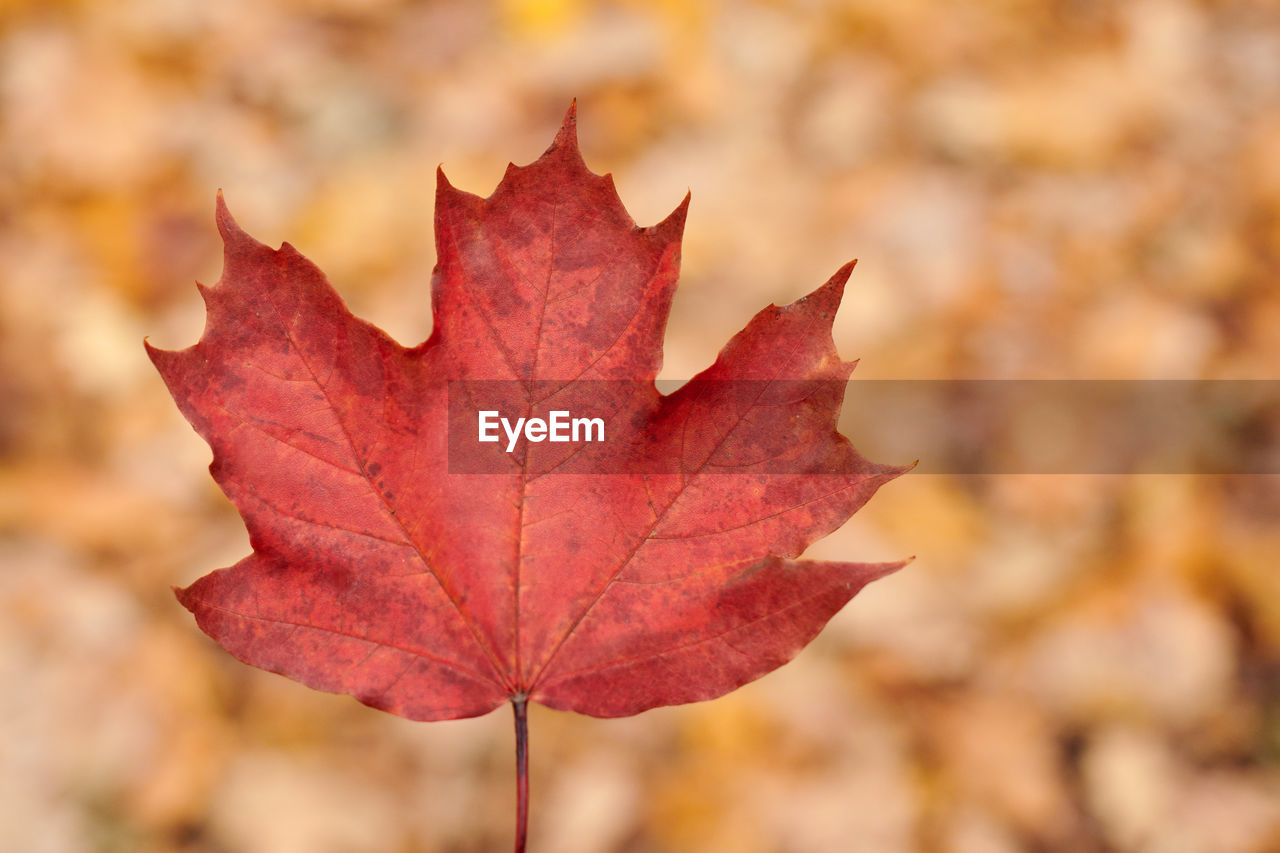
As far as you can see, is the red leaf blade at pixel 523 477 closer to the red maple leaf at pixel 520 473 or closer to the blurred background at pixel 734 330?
the red maple leaf at pixel 520 473

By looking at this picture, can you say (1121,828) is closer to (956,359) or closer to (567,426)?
(956,359)

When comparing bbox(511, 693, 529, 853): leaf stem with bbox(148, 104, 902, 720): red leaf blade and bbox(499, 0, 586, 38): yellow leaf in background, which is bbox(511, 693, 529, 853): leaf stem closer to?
bbox(148, 104, 902, 720): red leaf blade

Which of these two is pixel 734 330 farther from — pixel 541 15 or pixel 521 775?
pixel 521 775

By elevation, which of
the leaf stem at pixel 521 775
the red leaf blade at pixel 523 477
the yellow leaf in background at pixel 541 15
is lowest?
the leaf stem at pixel 521 775

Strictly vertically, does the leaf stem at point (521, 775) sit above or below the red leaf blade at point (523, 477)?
below

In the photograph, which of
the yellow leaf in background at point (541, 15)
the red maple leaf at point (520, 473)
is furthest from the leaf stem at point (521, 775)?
the yellow leaf in background at point (541, 15)

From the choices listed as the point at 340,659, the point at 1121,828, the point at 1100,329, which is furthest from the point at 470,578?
the point at 1100,329
